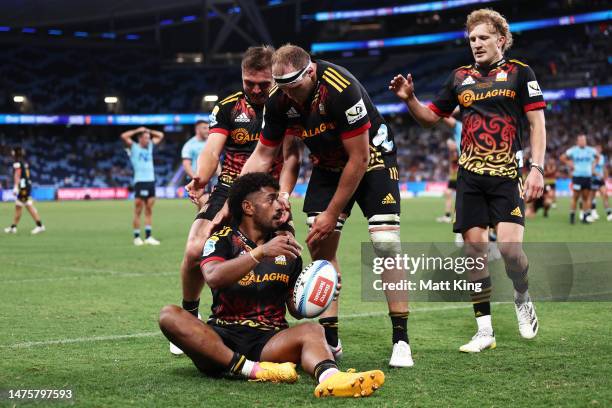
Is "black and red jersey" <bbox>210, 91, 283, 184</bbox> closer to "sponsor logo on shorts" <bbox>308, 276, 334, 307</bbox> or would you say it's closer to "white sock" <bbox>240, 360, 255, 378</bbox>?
"sponsor logo on shorts" <bbox>308, 276, 334, 307</bbox>

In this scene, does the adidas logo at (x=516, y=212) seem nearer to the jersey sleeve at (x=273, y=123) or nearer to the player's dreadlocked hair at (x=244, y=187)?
the jersey sleeve at (x=273, y=123)

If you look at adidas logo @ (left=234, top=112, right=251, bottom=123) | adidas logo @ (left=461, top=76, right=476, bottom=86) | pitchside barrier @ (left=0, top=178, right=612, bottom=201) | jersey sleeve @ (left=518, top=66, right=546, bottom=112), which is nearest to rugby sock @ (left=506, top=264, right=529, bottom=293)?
jersey sleeve @ (left=518, top=66, right=546, bottom=112)

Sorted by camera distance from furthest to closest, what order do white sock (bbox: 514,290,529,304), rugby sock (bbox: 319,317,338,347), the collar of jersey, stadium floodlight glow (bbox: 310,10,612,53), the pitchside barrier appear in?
stadium floodlight glow (bbox: 310,10,612,53), the pitchside barrier, white sock (bbox: 514,290,529,304), the collar of jersey, rugby sock (bbox: 319,317,338,347)

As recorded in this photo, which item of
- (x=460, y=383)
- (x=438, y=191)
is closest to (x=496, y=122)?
(x=460, y=383)

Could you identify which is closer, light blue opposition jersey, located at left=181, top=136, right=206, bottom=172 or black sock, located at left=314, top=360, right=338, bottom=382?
black sock, located at left=314, top=360, right=338, bottom=382

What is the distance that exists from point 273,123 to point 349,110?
796mm

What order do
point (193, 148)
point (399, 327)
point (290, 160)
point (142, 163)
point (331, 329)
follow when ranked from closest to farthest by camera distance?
point (399, 327) < point (331, 329) < point (290, 160) < point (193, 148) < point (142, 163)

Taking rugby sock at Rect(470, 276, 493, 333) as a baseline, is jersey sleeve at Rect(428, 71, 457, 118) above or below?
above

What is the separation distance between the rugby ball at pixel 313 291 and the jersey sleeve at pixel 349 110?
0.94m

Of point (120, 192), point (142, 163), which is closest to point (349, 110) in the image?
point (142, 163)

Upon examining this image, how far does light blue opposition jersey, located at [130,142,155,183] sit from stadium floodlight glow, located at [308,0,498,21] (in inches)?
1653

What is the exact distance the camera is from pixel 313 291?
5629 mm

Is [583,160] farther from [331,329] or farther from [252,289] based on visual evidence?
[252,289]

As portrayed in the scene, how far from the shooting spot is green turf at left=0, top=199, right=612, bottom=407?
5098 mm
